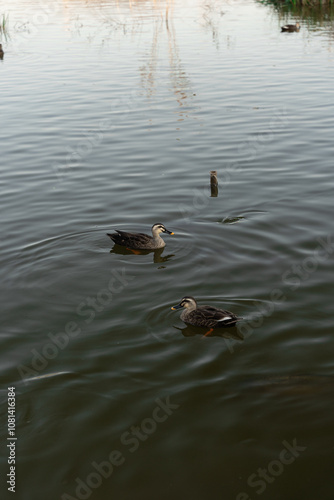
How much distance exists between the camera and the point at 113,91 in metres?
A: 24.6

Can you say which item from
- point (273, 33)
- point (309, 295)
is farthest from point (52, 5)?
point (309, 295)

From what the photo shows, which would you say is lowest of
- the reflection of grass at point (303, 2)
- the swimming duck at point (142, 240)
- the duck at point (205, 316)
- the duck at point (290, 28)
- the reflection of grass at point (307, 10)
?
the duck at point (205, 316)

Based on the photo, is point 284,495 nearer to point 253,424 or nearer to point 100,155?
point 253,424

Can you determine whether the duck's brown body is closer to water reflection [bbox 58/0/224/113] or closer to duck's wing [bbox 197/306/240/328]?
duck's wing [bbox 197/306/240/328]

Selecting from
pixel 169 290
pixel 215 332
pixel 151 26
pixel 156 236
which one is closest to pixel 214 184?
pixel 156 236

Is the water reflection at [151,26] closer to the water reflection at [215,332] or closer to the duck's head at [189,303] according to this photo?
the duck's head at [189,303]

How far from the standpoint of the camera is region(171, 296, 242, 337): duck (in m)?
8.75

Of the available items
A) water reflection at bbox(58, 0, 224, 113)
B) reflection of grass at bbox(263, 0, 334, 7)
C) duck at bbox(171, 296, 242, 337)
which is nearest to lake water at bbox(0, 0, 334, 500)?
duck at bbox(171, 296, 242, 337)

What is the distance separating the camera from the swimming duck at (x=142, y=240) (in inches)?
453

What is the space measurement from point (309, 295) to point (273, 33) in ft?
100

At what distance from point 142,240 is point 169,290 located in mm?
1625

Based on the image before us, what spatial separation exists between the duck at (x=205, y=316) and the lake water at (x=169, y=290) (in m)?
0.20

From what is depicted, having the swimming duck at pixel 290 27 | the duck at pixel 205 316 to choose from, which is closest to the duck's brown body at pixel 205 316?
the duck at pixel 205 316

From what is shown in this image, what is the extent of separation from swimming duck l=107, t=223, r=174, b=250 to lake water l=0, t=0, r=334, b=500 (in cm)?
24
